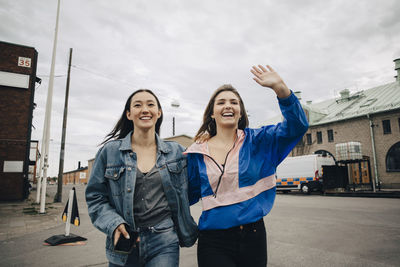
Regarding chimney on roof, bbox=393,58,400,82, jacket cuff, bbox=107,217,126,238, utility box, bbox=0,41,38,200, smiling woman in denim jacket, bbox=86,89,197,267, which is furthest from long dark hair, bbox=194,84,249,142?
chimney on roof, bbox=393,58,400,82

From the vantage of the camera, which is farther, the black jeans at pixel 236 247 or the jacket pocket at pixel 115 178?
the jacket pocket at pixel 115 178

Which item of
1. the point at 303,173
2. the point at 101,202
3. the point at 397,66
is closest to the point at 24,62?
the point at 101,202

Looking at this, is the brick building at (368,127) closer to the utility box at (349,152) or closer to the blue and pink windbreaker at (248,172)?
the utility box at (349,152)

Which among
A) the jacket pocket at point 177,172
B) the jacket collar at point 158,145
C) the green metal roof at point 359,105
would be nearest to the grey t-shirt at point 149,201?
the jacket pocket at point 177,172

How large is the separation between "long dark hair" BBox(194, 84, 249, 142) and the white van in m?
18.9

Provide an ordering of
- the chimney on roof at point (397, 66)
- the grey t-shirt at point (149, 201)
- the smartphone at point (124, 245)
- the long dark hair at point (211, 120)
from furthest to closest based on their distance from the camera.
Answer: the chimney on roof at point (397, 66) → the long dark hair at point (211, 120) → the grey t-shirt at point (149, 201) → the smartphone at point (124, 245)

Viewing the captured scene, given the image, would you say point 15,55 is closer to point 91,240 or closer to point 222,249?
point 91,240

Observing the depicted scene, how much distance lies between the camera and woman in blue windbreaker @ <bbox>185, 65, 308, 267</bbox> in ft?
6.74

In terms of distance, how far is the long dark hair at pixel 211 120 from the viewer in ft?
9.03

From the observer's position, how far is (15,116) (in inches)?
682

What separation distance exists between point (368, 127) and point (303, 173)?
477 inches

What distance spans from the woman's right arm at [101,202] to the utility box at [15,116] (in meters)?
18.1

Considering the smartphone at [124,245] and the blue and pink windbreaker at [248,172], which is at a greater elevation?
the blue and pink windbreaker at [248,172]

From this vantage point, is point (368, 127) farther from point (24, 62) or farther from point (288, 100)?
point (288, 100)
